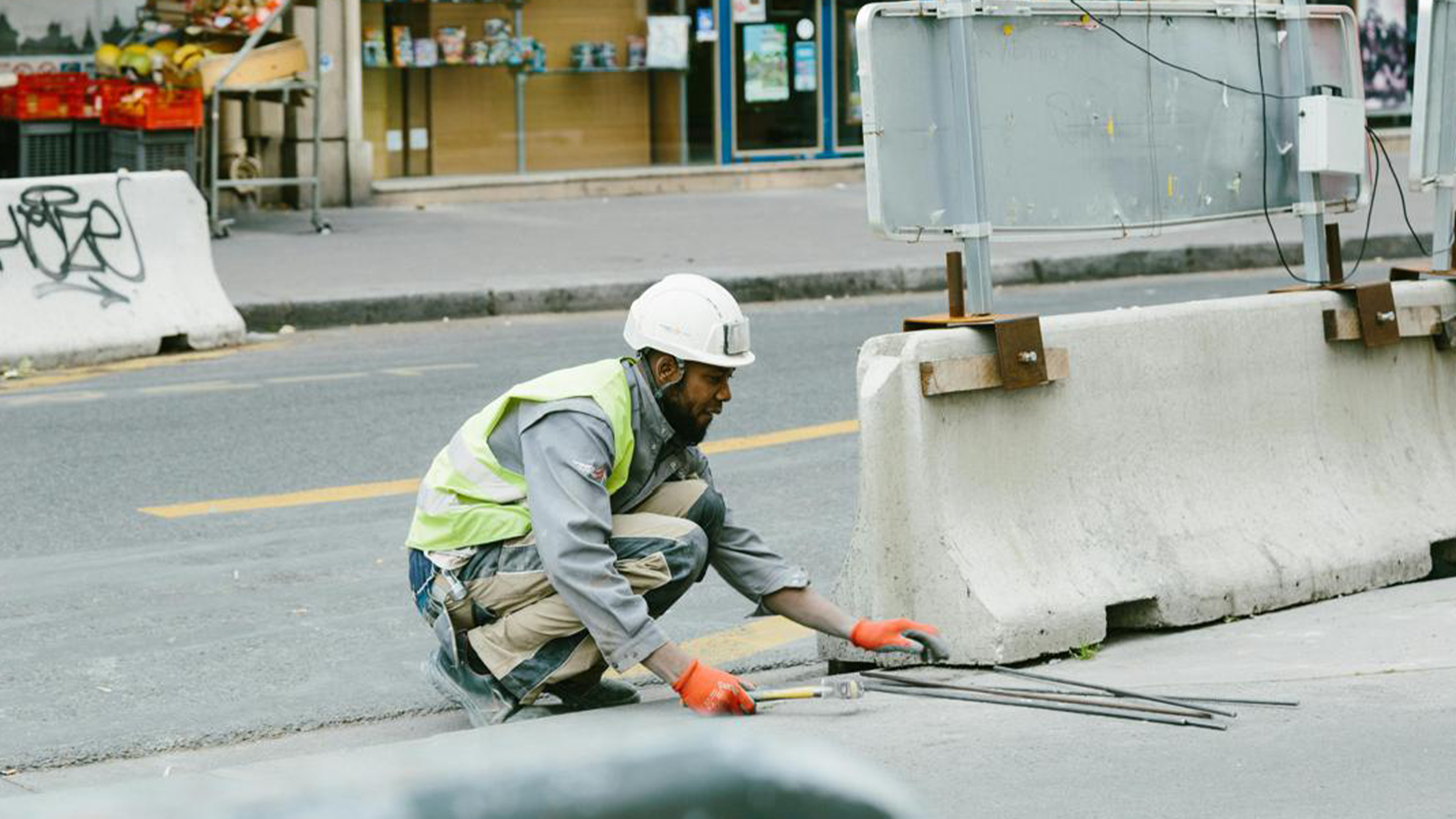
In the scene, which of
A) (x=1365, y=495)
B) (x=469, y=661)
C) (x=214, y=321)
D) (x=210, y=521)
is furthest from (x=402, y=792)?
(x=214, y=321)

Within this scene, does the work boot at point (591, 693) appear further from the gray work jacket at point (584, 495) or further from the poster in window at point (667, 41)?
the poster in window at point (667, 41)

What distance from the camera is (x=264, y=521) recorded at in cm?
701

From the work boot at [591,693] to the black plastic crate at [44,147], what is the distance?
433 inches

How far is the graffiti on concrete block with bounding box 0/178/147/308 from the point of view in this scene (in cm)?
1059

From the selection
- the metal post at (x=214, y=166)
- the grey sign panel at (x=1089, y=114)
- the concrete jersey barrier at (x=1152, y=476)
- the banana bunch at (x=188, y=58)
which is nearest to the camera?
the concrete jersey barrier at (x=1152, y=476)

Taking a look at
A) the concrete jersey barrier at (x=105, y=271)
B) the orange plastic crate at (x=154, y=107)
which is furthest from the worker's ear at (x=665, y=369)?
the orange plastic crate at (x=154, y=107)

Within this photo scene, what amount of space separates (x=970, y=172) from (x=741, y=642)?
4.64 ft

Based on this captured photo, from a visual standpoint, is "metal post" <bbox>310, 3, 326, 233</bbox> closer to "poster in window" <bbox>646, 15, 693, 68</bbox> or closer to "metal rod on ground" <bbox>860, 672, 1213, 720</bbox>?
"poster in window" <bbox>646, 15, 693, 68</bbox>

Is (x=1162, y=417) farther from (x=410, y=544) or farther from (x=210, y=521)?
(x=210, y=521)

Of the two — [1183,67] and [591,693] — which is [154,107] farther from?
[591,693]

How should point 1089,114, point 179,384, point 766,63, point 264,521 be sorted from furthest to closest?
point 766,63 → point 179,384 → point 264,521 → point 1089,114

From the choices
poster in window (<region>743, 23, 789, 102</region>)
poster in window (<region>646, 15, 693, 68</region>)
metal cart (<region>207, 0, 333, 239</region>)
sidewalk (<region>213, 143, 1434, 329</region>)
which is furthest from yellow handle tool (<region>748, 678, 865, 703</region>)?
poster in window (<region>743, 23, 789, 102</region>)

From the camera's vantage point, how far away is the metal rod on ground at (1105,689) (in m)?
4.73

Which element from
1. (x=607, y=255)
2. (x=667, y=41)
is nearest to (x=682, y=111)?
(x=667, y=41)
